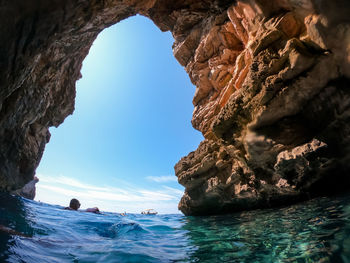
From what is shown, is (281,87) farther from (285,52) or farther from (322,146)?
(322,146)

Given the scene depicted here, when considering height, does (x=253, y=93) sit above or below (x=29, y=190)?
above

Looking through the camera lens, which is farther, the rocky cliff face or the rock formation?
the rock formation

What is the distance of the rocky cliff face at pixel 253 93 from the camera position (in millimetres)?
5274

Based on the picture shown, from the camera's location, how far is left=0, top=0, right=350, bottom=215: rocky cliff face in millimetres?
5274

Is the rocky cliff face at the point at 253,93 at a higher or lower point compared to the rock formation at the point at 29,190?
higher

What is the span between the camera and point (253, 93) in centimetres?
749

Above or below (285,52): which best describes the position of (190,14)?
above

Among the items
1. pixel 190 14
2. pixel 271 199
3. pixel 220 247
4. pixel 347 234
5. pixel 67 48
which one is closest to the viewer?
pixel 347 234

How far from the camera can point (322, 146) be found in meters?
6.20

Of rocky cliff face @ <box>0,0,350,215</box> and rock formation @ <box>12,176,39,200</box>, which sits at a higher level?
rocky cliff face @ <box>0,0,350,215</box>

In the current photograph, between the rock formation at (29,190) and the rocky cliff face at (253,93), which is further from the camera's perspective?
the rock formation at (29,190)

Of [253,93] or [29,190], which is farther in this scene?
[29,190]

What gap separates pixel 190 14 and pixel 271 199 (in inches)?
651

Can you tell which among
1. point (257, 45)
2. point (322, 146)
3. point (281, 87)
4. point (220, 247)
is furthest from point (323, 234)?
point (257, 45)
